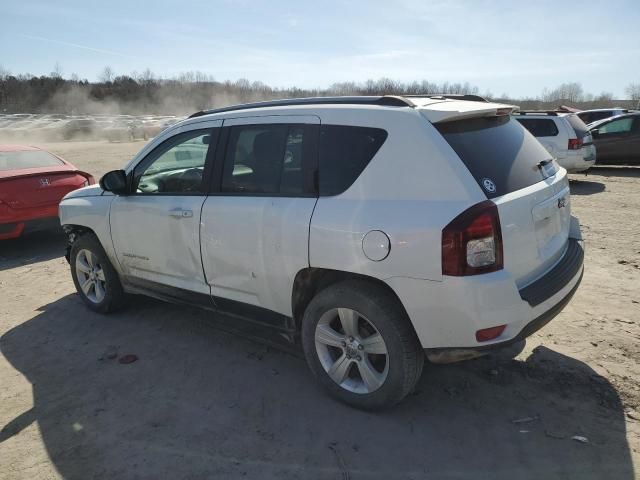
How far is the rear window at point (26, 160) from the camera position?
7.57m

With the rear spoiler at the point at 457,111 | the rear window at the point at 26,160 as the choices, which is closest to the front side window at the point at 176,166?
the rear spoiler at the point at 457,111

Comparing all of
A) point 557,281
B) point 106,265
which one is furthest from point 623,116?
point 106,265

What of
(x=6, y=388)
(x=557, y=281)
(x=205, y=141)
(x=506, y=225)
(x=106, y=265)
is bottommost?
(x=6, y=388)

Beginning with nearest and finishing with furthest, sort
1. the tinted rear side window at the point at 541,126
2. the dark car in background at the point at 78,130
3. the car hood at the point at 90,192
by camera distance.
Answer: the car hood at the point at 90,192 → the tinted rear side window at the point at 541,126 → the dark car in background at the point at 78,130

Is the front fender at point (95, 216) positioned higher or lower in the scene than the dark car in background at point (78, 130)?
lower

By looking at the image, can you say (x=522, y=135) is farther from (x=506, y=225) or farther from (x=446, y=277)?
(x=446, y=277)

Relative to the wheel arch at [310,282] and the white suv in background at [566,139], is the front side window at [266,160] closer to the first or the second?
the wheel arch at [310,282]

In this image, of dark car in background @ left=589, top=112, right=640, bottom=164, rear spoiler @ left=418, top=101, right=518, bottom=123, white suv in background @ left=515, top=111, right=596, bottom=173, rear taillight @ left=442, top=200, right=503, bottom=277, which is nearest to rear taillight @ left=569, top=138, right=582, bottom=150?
white suv in background @ left=515, top=111, right=596, bottom=173

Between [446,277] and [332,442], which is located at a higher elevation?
[446,277]

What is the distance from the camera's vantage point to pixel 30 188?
720cm

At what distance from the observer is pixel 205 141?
390 cm

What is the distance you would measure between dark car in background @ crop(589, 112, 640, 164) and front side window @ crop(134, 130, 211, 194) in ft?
45.3

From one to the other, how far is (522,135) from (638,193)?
29.8 ft

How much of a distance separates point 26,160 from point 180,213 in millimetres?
5410
